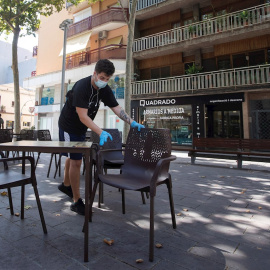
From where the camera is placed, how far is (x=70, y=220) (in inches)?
99.5

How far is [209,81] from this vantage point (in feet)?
44.1

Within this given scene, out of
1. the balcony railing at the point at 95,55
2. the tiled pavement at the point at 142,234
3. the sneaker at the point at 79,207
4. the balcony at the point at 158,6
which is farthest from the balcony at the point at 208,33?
the sneaker at the point at 79,207

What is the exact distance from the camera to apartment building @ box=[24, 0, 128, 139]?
17.5 m

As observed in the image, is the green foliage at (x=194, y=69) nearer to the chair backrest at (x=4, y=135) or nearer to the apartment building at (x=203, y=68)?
the apartment building at (x=203, y=68)

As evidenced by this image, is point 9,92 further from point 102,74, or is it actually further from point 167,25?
point 102,74

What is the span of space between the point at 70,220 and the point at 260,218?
89.8 inches

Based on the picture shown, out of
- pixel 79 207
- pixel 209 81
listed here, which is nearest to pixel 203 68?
pixel 209 81

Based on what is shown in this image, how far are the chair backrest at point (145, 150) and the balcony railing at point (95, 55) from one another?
1514 centimetres

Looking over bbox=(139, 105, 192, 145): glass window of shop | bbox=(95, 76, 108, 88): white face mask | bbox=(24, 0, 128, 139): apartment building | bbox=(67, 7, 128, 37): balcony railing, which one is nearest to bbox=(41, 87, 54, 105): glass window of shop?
bbox=(24, 0, 128, 139): apartment building

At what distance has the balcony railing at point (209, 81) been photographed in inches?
474

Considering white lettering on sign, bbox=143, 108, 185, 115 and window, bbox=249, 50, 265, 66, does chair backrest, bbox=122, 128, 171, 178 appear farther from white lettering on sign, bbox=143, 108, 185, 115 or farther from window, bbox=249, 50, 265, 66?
window, bbox=249, 50, 265, 66

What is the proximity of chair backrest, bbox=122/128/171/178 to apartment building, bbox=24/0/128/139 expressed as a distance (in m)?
14.6

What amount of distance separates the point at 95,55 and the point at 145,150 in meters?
17.3

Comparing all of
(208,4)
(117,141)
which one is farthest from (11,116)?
(117,141)
